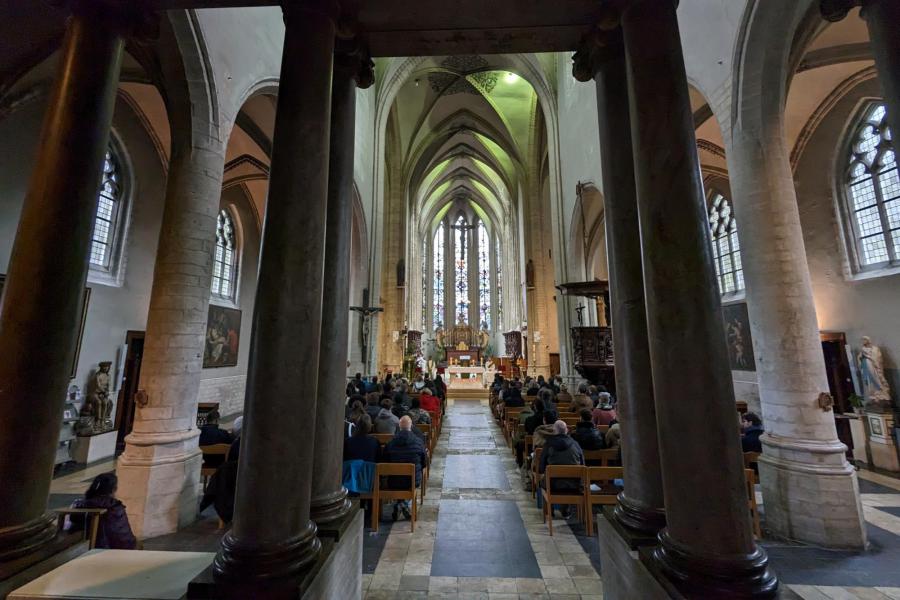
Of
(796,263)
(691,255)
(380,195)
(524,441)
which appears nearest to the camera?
(691,255)

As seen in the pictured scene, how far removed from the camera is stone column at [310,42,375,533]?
2.33 metres

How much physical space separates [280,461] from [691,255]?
Answer: 2.17 m

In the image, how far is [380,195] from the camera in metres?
14.2

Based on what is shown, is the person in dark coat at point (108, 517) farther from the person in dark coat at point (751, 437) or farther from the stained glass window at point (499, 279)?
the stained glass window at point (499, 279)

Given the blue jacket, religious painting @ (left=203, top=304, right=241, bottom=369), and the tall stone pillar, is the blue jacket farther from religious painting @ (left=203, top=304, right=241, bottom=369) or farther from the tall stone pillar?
religious painting @ (left=203, top=304, right=241, bottom=369)

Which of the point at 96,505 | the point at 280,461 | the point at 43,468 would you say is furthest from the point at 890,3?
the point at 96,505

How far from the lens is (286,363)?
1889mm

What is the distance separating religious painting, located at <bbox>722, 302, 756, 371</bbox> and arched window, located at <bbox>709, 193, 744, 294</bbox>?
3.04 ft

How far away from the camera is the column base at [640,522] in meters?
2.03

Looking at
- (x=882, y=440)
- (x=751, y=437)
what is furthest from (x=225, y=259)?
(x=882, y=440)

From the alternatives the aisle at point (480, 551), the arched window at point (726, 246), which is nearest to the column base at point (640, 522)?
the aisle at point (480, 551)

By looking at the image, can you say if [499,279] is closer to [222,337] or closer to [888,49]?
[222,337]

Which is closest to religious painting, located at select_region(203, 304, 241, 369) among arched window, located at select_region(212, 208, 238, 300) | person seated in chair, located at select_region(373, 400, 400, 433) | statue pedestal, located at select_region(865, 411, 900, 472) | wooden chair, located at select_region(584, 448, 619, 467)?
arched window, located at select_region(212, 208, 238, 300)

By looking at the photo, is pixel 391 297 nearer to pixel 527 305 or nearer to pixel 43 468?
pixel 527 305
